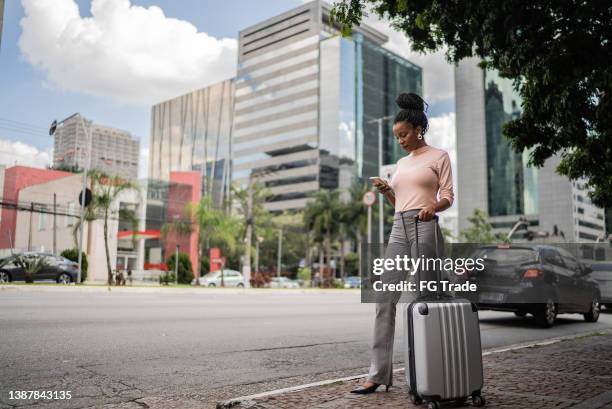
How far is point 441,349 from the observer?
11.2 ft

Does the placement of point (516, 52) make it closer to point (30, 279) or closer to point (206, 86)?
point (30, 279)

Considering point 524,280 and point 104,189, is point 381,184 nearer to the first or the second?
point 524,280

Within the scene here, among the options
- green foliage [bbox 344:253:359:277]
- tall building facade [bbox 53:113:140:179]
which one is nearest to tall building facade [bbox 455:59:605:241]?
green foliage [bbox 344:253:359:277]

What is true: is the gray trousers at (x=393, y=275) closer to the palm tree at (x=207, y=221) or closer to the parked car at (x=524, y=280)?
the parked car at (x=524, y=280)

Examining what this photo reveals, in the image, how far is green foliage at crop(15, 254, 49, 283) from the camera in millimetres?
24297

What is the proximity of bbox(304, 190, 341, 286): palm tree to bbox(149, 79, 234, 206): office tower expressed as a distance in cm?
6960

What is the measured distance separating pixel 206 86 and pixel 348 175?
52.9 metres

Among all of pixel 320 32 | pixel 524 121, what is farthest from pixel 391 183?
pixel 320 32

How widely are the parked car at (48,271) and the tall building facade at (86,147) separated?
18.5 feet

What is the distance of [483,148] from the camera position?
129500 millimetres

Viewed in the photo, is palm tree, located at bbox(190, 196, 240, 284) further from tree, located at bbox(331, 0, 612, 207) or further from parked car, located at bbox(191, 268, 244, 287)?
tree, located at bbox(331, 0, 612, 207)

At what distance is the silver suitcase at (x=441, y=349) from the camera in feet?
11.2

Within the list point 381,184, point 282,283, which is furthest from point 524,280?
point 282,283

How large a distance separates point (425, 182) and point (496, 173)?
132m
